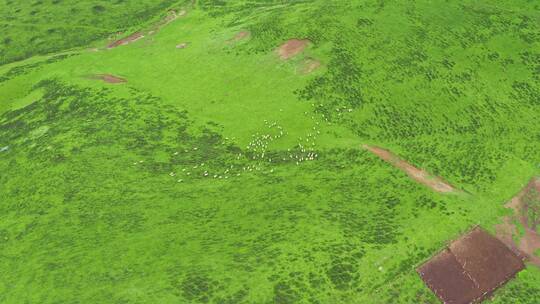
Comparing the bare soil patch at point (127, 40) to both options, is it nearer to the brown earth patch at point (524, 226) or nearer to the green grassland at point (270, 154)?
the green grassland at point (270, 154)

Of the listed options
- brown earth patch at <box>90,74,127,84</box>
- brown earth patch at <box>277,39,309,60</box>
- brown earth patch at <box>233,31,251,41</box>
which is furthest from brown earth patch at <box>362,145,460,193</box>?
brown earth patch at <box>90,74,127,84</box>

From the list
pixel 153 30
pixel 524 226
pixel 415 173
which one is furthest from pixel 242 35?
pixel 524 226

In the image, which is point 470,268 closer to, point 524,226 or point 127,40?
point 524,226

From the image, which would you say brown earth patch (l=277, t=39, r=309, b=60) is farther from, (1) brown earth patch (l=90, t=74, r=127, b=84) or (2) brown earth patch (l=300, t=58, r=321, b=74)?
(1) brown earth patch (l=90, t=74, r=127, b=84)

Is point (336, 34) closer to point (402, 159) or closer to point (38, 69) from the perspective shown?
point (402, 159)

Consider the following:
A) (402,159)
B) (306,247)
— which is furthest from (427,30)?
(306,247)
